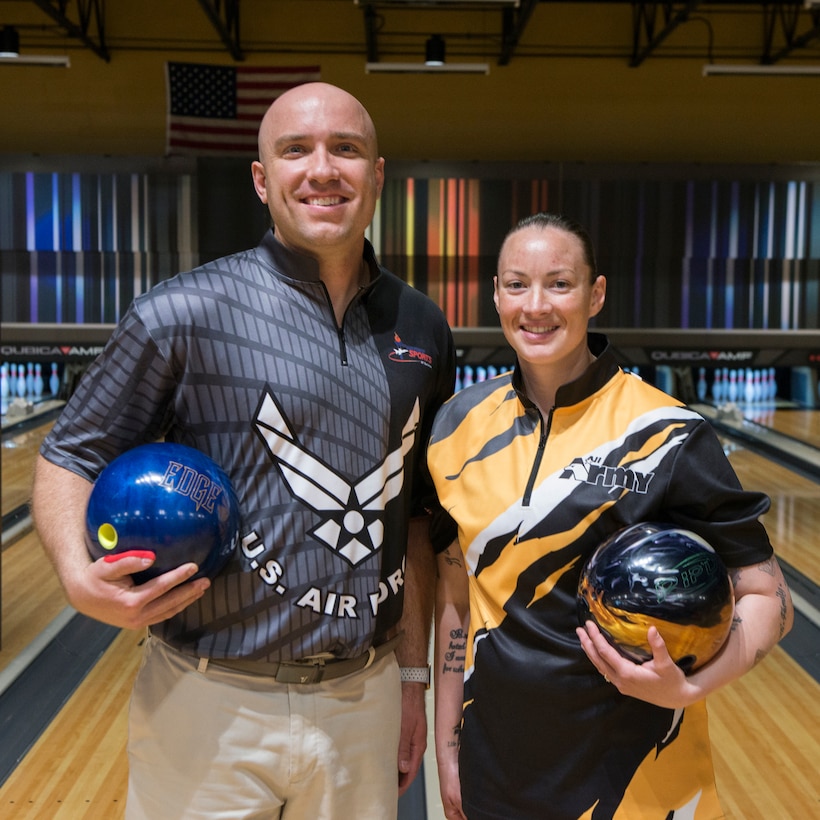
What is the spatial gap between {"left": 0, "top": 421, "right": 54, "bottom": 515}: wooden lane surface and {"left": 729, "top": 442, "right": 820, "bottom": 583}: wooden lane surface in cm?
337

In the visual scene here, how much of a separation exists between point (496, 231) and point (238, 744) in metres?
5.92

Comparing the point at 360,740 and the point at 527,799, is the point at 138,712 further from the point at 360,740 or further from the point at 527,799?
the point at 527,799

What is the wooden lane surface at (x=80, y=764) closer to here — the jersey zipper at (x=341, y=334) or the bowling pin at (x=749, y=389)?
the jersey zipper at (x=341, y=334)

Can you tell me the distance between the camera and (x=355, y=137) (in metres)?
1.33

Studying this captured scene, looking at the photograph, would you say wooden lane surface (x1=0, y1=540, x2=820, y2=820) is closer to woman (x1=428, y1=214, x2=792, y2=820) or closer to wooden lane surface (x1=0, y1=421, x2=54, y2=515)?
woman (x1=428, y1=214, x2=792, y2=820)

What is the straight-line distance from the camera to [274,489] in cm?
128

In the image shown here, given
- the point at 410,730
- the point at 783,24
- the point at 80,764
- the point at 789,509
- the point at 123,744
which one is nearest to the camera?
the point at 410,730

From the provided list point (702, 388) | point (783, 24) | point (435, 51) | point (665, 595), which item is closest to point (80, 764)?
point (665, 595)

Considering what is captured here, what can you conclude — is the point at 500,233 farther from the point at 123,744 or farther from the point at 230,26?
the point at 123,744

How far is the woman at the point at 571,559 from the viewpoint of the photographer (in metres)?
1.23

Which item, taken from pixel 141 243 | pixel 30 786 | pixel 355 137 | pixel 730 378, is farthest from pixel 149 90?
pixel 355 137

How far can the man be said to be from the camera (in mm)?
1269

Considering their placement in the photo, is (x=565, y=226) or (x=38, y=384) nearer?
(x=565, y=226)

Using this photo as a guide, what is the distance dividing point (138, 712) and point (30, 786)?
4.31ft
